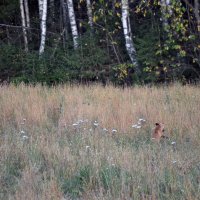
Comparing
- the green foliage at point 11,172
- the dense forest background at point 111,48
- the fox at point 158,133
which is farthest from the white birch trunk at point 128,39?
the green foliage at point 11,172

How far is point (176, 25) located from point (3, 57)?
8.84 m

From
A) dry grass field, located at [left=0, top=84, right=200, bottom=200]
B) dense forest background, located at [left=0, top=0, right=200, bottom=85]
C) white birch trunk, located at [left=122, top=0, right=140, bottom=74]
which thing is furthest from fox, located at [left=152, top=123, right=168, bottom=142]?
white birch trunk, located at [left=122, top=0, right=140, bottom=74]

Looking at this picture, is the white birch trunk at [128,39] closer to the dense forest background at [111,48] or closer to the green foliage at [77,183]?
the dense forest background at [111,48]

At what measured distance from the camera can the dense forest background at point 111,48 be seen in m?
16.0

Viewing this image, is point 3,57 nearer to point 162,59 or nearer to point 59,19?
point 59,19

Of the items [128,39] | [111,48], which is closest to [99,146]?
[128,39]

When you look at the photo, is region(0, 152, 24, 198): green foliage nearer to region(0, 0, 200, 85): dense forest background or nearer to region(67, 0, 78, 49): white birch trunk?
region(0, 0, 200, 85): dense forest background

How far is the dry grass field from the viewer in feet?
17.5

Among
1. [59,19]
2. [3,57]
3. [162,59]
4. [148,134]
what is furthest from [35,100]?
[59,19]

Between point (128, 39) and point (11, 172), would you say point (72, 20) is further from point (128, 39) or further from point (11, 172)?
point (11, 172)

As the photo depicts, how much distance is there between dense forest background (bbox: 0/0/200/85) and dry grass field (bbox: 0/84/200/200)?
13.7ft

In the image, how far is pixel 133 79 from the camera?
56.3ft

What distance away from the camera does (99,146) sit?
711 centimetres

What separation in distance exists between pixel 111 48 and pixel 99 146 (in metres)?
→ 11.8
